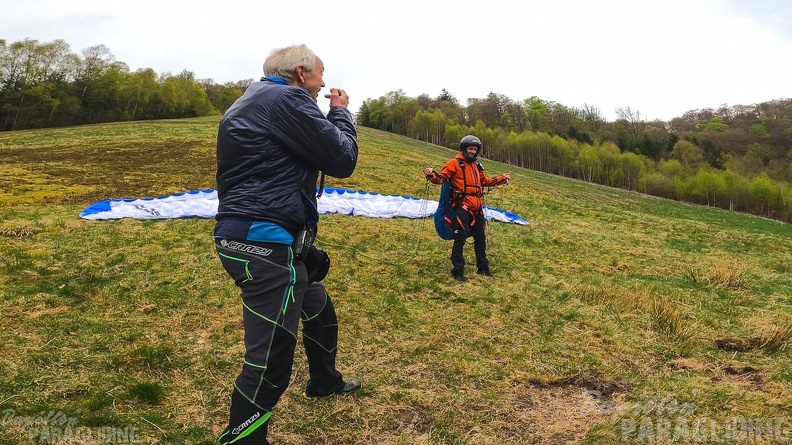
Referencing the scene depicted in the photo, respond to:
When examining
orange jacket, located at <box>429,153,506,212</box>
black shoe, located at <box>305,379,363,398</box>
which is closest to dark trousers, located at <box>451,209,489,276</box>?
orange jacket, located at <box>429,153,506,212</box>

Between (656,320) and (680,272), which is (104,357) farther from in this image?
(680,272)

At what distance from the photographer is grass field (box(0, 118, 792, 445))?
343cm

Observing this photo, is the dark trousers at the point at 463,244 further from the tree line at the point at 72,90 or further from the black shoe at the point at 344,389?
the tree line at the point at 72,90

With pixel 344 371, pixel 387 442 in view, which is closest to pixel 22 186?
pixel 344 371

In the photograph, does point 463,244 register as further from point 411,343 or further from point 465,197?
point 411,343

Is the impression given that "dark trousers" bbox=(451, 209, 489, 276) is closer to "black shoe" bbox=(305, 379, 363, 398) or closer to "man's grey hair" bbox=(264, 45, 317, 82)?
"black shoe" bbox=(305, 379, 363, 398)

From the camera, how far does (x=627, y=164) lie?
73.8m

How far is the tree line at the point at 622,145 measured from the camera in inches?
2527

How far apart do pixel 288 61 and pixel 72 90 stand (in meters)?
75.0

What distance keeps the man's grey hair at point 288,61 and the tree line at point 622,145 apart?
2802 inches

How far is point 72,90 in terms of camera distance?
6228 cm

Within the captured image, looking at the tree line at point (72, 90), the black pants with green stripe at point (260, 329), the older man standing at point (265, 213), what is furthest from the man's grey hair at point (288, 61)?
the tree line at point (72, 90)

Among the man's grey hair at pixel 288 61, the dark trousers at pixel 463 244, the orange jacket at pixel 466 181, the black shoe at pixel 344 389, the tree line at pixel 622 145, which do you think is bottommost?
the black shoe at pixel 344 389

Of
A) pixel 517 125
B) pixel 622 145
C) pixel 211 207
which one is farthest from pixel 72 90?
pixel 622 145
